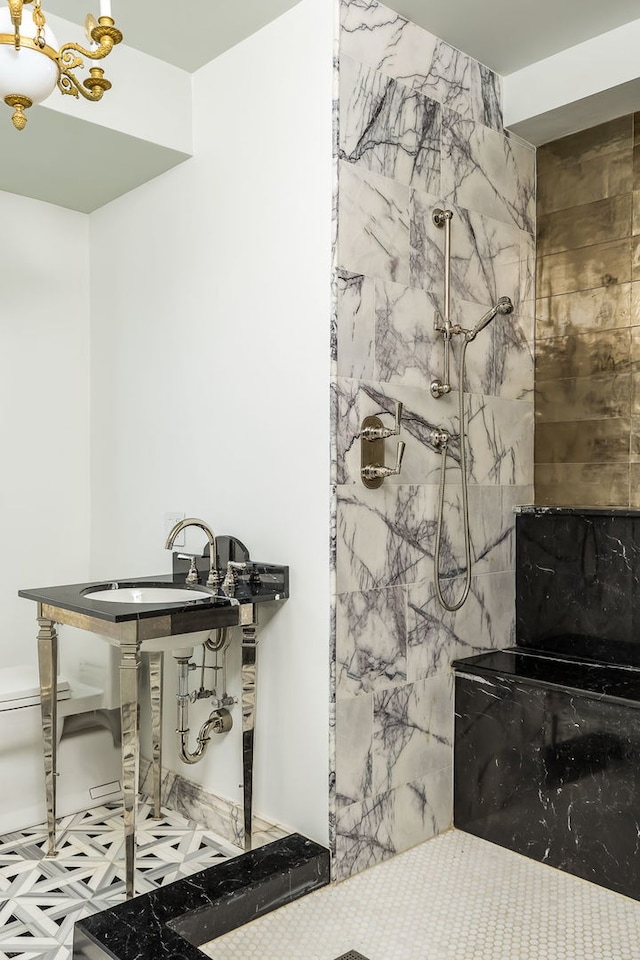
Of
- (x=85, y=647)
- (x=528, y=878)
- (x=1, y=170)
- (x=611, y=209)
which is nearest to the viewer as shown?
(x=528, y=878)

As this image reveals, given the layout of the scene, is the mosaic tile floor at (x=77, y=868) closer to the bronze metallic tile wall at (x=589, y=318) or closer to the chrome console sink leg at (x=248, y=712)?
the chrome console sink leg at (x=248, y=712)

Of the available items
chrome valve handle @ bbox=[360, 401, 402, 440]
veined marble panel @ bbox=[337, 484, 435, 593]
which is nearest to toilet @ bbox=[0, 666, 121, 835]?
veined marble panel @ bbox=[337, 484, 435, 593]

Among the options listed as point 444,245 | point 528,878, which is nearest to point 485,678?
point 528,878

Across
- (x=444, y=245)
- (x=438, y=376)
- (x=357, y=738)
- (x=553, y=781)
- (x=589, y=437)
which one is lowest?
(x=553, y=781)

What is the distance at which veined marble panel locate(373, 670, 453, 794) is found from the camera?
2391mm

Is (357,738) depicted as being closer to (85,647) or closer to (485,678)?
(485,678)

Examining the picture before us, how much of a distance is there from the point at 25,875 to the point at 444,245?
2394mm

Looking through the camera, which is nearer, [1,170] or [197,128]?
[197,128]

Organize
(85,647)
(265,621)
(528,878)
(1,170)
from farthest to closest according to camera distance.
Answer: (85,647)
(1,170)
(265,621)
(528,878)

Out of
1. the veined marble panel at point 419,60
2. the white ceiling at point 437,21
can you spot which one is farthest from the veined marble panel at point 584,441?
the white ceiling at point 437,21

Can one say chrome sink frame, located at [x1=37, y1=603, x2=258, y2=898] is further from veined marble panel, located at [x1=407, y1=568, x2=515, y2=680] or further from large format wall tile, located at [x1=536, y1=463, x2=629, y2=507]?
large format wall tile, located at [x1=536, y1=463, x2=629, y2=507]

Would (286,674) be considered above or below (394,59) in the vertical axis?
below

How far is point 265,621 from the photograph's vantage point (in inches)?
98.2

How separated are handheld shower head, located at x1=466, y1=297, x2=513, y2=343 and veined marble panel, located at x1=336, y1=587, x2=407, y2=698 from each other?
2.87 feet
